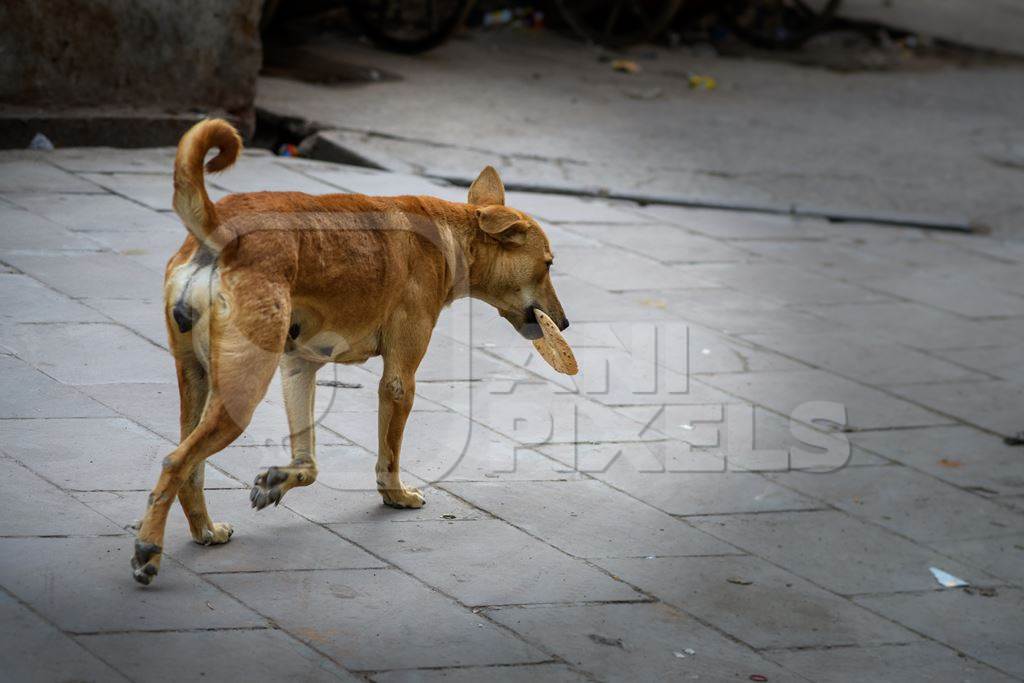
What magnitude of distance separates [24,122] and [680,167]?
14.0ft

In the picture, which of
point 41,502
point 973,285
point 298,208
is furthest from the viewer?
point 973,285

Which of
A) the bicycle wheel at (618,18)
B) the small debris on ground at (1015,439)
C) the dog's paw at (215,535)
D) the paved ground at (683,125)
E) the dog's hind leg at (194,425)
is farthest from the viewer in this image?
the bicycle wheel at (618,18)

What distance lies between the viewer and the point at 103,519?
3.83 m

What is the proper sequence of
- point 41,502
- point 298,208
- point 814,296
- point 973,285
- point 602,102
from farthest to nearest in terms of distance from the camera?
point 602,102 → point 973,285 → point 814,296 → point 41,502 → point 298,208

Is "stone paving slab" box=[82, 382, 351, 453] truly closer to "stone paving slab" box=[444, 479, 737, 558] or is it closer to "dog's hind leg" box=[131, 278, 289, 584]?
"stone paving slab" box=[444, 479, 737, 558]

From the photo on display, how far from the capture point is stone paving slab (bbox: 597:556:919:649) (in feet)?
12.7

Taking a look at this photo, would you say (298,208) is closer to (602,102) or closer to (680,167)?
(680,167)

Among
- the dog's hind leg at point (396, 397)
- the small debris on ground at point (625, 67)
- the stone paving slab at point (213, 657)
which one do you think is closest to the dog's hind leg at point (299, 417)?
the dog's hind leg at point (396, 397)

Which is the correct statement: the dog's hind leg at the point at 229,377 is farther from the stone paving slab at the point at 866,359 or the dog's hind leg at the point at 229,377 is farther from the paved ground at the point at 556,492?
the stone paving slab at the point at 866,359

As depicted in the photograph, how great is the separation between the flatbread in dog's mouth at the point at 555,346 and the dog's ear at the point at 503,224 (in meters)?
0.24

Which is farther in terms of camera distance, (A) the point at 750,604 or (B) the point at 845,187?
(B) the point at 845,187

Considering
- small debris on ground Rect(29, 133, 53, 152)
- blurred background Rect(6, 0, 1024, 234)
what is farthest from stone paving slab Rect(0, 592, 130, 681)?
blurred background Rect(6, 0, 1024, 234)

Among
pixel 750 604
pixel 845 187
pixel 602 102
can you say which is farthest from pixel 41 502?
pixel 602 102

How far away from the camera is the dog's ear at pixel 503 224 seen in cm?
407
